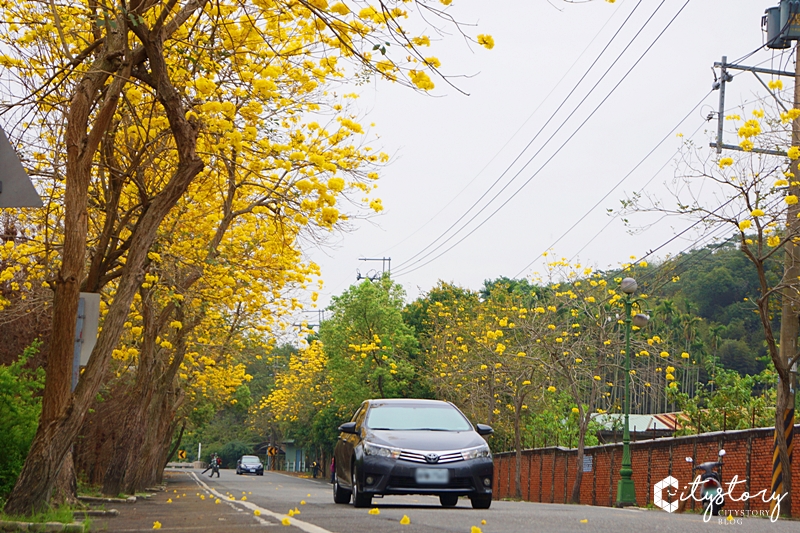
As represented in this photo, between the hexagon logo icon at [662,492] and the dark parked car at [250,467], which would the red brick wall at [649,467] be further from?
the dark parked car at [250,467]

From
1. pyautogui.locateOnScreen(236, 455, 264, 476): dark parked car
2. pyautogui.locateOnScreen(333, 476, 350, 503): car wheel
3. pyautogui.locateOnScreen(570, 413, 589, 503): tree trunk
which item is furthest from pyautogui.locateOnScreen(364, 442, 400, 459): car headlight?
pyautogui.locateOnScreen(236, 455, 264, 476): dark parked car

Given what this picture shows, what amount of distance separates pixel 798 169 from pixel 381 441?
30.2 feet

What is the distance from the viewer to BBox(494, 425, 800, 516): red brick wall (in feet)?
61.3

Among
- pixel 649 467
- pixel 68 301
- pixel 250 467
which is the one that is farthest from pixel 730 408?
pixel 250 467

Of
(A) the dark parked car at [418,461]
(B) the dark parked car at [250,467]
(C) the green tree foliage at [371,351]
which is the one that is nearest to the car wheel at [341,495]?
(A) the dark parked car at [418,461]

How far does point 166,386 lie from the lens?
28.0 meters

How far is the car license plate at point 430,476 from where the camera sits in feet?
37.2

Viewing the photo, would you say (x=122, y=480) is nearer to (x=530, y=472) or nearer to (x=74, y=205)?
(x=74, y=205)

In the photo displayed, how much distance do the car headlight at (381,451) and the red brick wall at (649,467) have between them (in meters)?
9.24

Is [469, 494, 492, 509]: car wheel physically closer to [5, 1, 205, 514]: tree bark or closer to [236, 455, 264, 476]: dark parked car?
[5, 1, 205, 514]: tree bark

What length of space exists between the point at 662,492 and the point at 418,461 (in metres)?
14.1

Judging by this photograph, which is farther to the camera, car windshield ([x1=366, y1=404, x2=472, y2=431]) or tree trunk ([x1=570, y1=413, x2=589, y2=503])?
tree trunk ([x1=570, y1=413, x2=589, y2=503])

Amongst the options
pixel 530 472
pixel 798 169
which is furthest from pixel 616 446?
pixel 798 169

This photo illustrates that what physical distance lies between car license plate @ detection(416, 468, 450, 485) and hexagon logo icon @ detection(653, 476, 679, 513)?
12456mm
